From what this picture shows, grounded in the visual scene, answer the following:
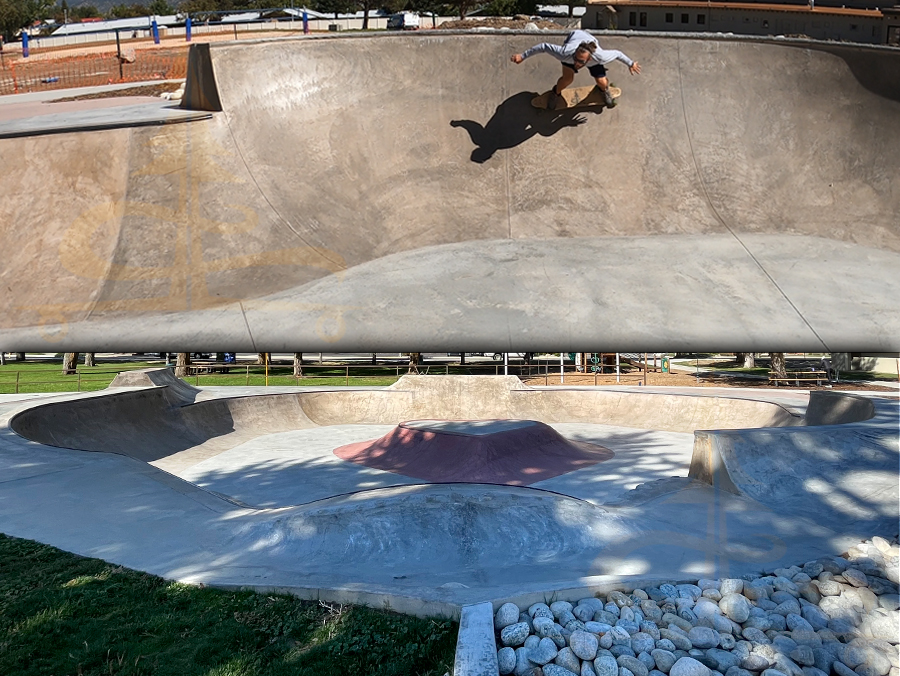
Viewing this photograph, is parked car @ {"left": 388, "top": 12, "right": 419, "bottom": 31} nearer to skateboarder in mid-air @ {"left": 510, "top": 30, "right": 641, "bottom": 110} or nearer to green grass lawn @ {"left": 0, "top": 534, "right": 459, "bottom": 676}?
skateboarder in mid-air @ {"left": 510, "top": 30, "right": 641, "bottom": 110}

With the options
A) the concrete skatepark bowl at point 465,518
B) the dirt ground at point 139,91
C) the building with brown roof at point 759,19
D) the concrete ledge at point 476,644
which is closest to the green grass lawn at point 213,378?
the concrete skatepark bowl at point 465,518

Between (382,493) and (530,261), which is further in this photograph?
(382,493)

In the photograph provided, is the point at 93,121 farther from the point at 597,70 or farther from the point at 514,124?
the point at 597,70

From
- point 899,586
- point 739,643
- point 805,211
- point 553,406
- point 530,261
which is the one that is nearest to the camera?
point 739,643

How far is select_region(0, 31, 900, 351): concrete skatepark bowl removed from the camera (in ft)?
15.7

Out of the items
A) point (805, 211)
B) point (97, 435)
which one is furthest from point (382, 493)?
point (97, 435)

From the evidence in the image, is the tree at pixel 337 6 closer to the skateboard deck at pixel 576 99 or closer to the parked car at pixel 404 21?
the parked car at pixel 404 21

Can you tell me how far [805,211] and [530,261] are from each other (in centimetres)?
219

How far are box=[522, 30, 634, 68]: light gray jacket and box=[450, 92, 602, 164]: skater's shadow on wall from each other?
0.31 meters

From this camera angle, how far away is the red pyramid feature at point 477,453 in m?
10.7

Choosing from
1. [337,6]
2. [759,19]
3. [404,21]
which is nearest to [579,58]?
[759,19]

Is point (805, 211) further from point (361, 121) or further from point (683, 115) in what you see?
point (361, 121)

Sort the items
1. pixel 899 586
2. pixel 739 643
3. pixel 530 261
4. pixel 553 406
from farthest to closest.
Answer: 1. pixel 553 406
2. pixel 530 261
3. pixel 899 586
4. pixel 739 643

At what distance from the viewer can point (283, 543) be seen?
5.09 metres
